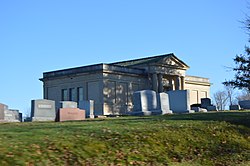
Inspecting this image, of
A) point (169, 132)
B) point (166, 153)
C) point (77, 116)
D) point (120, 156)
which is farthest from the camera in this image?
point (77, 116)

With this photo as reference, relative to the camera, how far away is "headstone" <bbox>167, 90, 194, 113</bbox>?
30.9m

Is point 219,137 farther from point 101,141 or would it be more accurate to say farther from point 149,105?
point 149,105

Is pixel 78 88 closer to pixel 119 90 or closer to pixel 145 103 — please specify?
pixel 119 90

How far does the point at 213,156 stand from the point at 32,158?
575cm

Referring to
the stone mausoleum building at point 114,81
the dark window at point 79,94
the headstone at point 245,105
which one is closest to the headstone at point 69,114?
the headstone at point 245,105

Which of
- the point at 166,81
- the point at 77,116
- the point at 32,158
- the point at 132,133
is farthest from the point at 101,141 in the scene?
the point at 166,81

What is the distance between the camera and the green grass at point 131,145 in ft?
32.3

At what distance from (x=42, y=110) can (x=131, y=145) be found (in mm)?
18579

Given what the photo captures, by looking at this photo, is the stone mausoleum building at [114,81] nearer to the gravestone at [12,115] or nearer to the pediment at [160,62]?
Result: the pediment at [160,62]

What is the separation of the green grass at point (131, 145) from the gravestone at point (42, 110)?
1506 cm

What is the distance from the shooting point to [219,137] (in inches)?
589

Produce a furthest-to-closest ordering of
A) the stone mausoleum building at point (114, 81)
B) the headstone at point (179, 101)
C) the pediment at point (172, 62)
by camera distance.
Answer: the pediment at point (172, 62), the stone mausoleum building at point (114, 81), the headstone at point (179, 101)

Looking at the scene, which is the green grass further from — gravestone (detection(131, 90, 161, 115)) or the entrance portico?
the entrance portico

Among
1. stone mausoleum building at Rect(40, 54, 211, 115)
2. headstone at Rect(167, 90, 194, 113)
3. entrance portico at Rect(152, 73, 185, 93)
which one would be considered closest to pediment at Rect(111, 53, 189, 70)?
stone mausoleum building at Rect(40, 54, 211, 115)
